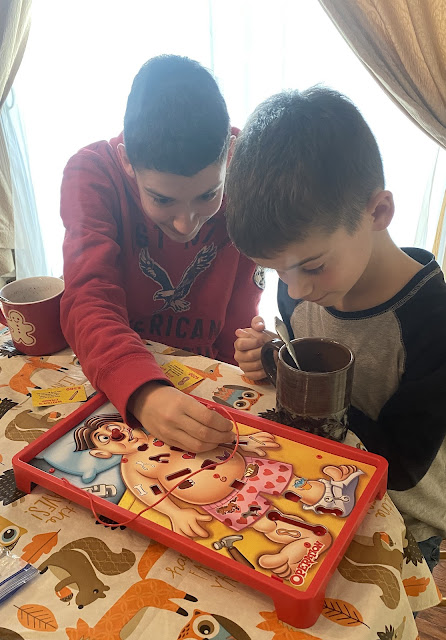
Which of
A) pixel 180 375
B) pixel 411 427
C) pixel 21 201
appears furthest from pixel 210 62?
pixel 411 427

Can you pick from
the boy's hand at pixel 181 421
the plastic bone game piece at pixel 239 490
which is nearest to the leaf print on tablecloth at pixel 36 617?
the plastic bone game piece at pixel 239 490

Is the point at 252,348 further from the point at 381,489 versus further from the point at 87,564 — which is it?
the point at 87,564

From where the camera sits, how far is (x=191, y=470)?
0.62 m

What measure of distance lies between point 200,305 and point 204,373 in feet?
1.01

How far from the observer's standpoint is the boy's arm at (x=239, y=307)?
118 cm

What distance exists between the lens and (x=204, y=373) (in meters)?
0.86

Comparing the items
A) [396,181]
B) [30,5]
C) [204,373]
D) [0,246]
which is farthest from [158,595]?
[30,5]

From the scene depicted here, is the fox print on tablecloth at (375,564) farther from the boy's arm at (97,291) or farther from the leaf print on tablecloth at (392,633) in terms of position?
the boy's arm at (97,291)

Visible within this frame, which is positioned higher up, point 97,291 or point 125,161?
point 125,161

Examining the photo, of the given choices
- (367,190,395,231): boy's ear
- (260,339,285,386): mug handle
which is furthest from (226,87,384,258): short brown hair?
(260,339,285,386): mug handle

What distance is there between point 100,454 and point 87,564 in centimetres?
15

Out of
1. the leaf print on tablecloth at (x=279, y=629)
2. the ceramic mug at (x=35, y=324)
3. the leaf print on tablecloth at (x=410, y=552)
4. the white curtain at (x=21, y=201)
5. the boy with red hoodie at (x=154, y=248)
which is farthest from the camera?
the white curtain at (x=21, y=201)

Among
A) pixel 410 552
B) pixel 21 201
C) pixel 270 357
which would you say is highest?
pixel 270 357

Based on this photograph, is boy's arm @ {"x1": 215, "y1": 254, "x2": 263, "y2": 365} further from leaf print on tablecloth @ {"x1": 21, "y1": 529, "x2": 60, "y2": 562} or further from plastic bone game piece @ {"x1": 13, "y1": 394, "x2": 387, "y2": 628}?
leaf print on tablecloth @ {"x1": 21, "y1": 529, "x2": 60, "y2": 562}
